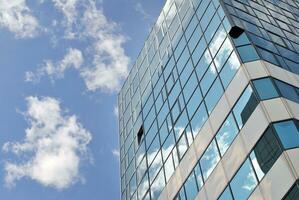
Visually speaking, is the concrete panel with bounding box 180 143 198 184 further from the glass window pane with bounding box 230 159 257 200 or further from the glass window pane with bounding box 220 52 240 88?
the glass window pane with bounding box 230 159 257 200

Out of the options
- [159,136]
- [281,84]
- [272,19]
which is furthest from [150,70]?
[281,84]

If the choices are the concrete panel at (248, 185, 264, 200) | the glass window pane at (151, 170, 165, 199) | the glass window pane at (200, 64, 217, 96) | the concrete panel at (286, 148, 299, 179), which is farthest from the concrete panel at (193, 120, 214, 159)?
the concrete panel at (286, 148, 299, 179)

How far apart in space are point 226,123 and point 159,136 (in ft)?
32.9

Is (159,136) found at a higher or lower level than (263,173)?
higher

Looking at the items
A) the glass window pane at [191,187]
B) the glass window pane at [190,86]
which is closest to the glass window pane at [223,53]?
the glass window pane at [190,86]

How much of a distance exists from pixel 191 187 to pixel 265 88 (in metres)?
7.52

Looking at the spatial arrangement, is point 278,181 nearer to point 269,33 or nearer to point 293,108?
point 293,108

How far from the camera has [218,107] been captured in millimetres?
27078

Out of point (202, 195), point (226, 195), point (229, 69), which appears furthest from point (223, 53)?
point (226, 195)

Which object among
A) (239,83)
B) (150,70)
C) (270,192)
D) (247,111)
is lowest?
(270,192)

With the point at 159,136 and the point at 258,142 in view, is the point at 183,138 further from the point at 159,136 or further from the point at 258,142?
the point at 258,142

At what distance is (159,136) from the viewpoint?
3509cm

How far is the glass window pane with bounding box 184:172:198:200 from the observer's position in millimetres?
27356

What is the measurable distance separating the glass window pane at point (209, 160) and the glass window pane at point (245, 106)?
95.8 inches
